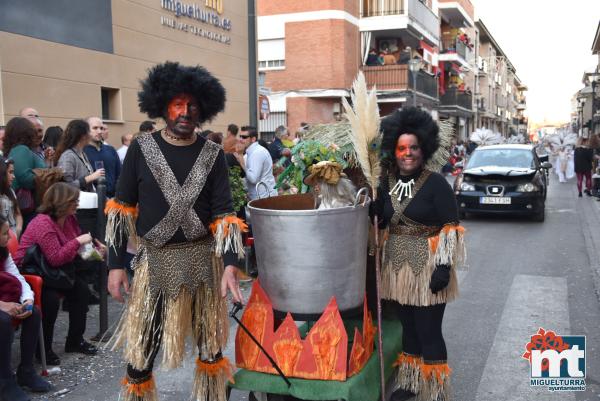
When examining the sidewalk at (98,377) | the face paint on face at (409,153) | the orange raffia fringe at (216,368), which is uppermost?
the face paint on face at (409,153)

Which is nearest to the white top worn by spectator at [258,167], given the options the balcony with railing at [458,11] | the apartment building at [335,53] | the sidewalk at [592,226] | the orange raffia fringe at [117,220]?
the sidewalk at [592,226]

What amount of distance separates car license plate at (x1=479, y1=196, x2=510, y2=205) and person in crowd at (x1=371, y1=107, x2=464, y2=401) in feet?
27.1

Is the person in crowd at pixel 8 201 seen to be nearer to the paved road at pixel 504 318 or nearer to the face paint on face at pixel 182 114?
the paved road at pixel 504 318

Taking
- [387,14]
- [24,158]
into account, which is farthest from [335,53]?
[24,158]

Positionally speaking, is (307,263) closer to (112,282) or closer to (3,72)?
(112,282)

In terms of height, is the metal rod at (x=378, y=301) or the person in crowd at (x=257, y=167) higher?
the person in crowd at (x=257, y=167)

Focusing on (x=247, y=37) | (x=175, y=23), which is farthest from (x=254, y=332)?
(x=247, y=37)

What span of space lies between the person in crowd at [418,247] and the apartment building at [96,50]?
25.9 ft

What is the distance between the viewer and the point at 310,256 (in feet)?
10.8

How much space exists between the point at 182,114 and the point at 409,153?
1.45 meters

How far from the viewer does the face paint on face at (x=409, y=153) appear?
12.3ft

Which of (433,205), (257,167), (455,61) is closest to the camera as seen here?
(433,205)

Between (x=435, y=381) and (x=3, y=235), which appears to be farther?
(x=3, y=235)

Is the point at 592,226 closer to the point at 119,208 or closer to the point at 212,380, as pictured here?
the point at 212,380
